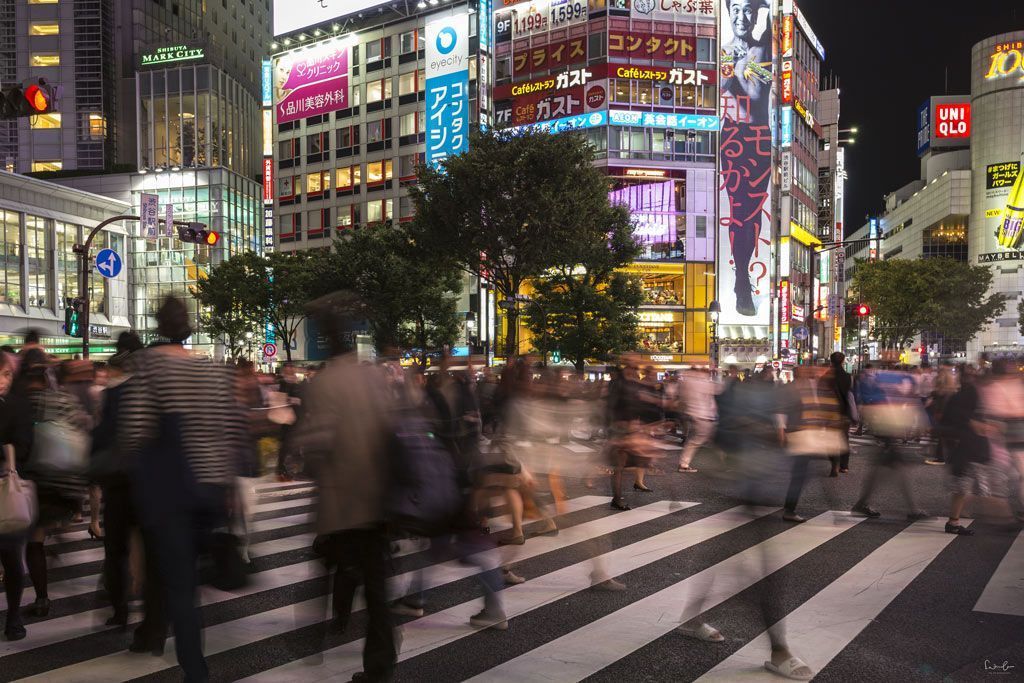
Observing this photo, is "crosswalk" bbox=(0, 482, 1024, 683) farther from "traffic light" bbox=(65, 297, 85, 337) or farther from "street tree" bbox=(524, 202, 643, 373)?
"street tree" bbox=(524, 202, 643, 373)

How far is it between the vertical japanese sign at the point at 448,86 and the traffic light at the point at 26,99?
1755 inches

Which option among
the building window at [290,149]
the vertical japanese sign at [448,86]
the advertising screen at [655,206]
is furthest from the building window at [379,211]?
the advertising screen at [655,206]

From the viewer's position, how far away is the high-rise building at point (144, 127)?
202ft

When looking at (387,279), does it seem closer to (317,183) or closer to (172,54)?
(317,183)

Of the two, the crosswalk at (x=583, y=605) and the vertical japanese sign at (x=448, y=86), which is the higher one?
the vertical japanese sign at (x=448, y=86)

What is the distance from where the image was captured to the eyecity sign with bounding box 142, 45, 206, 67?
213 feet

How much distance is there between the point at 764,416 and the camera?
4.77 m

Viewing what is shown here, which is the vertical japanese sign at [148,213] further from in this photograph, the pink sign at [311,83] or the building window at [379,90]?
the pink sign at [311,83]

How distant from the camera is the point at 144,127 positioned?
64.1 m

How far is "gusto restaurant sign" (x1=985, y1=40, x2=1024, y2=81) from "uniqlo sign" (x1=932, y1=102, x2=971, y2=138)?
9753 millimetres

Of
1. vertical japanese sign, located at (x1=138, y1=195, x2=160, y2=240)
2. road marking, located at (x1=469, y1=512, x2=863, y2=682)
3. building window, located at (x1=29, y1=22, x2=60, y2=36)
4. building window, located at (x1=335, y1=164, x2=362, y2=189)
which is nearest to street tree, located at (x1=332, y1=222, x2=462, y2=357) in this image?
vertical japanese sign, located at (x1=138, y1=195, x2=160, y2=240)

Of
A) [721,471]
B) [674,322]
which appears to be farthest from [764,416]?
[674,322]

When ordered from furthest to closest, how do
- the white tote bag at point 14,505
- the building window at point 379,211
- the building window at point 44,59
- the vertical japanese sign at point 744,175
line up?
the building window at point 44,59 < the building window at point 379,211 < the vertical japanese sign at point 744,175 < the white tote bag at point 14,505

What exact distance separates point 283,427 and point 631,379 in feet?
21.5
